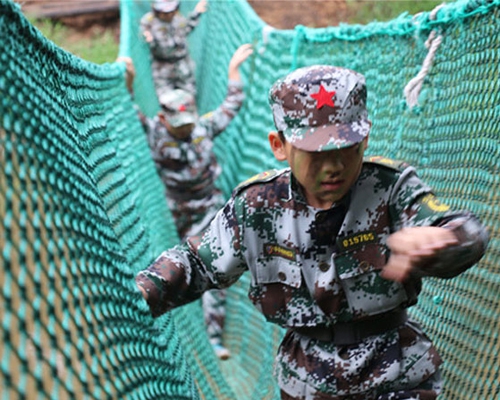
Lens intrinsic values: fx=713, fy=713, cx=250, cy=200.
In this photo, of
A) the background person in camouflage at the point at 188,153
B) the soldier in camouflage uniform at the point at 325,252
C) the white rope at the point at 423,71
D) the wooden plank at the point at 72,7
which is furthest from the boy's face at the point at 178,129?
the wooden plank at the point at 72,7

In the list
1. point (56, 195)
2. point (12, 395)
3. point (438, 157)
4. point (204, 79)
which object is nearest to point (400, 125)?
point (438, 157)

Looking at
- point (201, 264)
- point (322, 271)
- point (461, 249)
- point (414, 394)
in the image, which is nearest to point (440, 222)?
point (461, 249)

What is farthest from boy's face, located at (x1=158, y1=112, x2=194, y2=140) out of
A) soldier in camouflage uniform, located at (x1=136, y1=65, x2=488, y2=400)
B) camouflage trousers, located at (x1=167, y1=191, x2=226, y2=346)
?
soldier in camouflage uniform, located at (x1=136, y1=65, x2=488, y2=400)

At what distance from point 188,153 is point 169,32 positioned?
249 cm

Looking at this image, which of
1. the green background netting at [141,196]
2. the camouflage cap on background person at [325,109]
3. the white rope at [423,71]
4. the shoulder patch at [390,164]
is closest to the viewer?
the green background netting at [141,196]

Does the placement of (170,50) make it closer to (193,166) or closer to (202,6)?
(202,6)

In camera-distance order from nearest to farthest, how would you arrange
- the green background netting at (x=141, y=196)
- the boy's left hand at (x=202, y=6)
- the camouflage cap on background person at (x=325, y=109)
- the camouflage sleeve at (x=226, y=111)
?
the green background netting at (x=141, y=196) < the camouflage cap on background person at (x=325, y=109) < the camouflage sleeve at (x=226, y=111) < the boy's left hand at (x=202, y=6)

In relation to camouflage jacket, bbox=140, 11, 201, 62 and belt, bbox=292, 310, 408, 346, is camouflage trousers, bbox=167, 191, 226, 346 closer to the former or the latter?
camouflage jacket, bbox=140, 11, 201, 62

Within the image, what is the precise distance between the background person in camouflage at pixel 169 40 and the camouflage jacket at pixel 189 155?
7.43 ft

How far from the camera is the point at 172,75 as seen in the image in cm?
674

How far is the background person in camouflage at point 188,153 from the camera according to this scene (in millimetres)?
4398

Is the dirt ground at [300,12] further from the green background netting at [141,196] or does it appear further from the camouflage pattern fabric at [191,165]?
the green background netting at [141,196]

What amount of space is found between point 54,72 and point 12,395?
79 centimetres

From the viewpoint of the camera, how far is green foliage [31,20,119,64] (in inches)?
332
